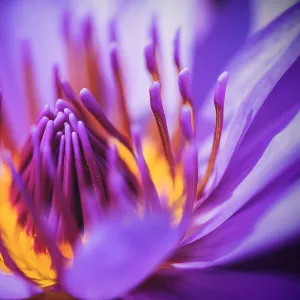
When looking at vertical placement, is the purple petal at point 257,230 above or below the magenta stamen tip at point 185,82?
below

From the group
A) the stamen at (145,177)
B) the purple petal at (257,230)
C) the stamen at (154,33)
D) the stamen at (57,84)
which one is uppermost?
the stamen at (154,33)

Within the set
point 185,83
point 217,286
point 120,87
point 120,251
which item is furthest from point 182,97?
point 120,251

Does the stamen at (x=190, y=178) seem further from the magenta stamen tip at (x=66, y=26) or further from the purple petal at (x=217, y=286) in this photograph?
the magenta stamen tip at (x=66, y=26)

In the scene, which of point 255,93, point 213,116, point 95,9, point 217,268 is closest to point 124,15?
point 95,9

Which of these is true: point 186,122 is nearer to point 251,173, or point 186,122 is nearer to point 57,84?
point 251,173

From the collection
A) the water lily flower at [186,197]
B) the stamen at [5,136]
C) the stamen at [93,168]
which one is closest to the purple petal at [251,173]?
the water lily flower at [186,197]

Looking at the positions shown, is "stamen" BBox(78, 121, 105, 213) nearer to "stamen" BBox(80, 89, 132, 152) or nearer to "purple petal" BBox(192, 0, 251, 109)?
"stamen" BBox(80, 89, 132, 152)

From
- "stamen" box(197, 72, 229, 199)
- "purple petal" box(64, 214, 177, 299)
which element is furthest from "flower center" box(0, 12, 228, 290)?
"purple petal" box(64, 214, 177, 299)

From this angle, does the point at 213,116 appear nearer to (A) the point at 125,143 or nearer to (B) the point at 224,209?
(A) the point at 125,143
